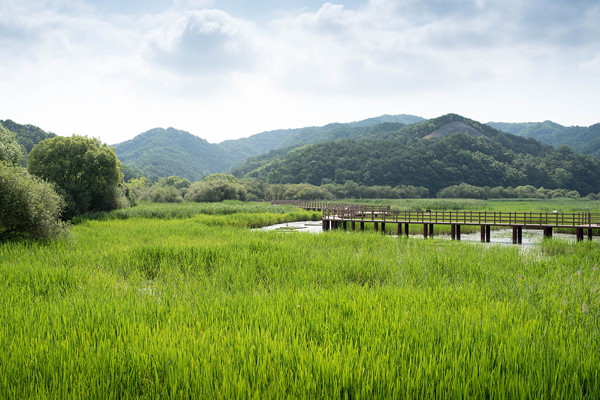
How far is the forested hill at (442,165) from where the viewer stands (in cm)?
10954

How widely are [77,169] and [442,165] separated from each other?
11905cm

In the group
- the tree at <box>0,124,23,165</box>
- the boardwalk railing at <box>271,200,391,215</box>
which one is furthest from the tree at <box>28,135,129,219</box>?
the boardwalk railing at <box>271,200,391,215</box>

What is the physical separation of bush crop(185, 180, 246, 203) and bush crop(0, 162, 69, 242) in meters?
47.7

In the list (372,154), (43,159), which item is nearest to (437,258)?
(43,159)

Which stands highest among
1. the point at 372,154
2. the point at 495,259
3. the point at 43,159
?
the point at 372,154

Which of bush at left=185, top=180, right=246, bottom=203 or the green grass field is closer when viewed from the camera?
the green grass field

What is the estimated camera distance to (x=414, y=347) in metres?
4.32

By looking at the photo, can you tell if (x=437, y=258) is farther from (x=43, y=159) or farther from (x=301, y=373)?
(x=43, y=159)

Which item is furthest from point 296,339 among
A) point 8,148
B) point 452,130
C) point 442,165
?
point 452,130

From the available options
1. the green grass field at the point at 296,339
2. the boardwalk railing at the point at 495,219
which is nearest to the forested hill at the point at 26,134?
the boardwalk railing at the point at 495,219

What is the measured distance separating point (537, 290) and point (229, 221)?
25.5 meters

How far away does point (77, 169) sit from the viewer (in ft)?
101

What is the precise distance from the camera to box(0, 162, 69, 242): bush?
13.1 meters

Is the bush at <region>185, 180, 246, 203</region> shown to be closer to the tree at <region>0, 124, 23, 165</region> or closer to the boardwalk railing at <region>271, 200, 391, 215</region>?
the boardwalk railing at <region>271, 200, 391, 215</region>
